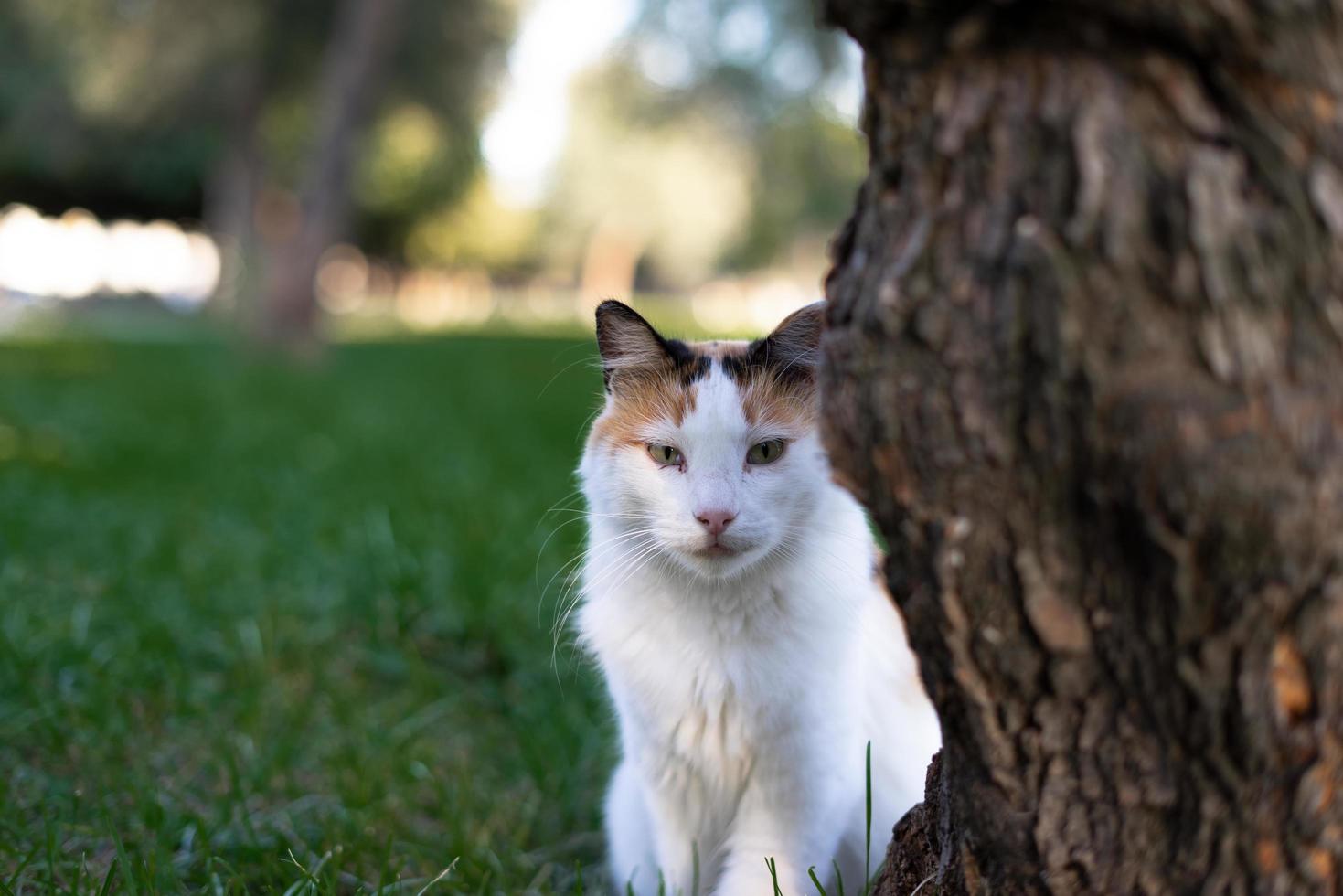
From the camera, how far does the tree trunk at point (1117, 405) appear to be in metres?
1.00

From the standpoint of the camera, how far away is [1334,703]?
108 cm

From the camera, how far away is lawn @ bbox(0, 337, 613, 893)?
84.4 inches

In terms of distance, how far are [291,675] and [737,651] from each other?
1.72 metres

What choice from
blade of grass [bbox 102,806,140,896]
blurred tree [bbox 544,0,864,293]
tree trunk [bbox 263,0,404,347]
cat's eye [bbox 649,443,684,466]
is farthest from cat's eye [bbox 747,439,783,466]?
tree trunk [bbox 263,0,404,347]

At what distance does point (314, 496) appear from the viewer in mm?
4906

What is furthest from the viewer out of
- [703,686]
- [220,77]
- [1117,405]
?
[220,77]

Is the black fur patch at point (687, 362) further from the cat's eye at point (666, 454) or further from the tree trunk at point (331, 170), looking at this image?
the tree trunk at point (331, 170)

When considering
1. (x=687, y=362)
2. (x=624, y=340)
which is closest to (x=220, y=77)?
(x=624, y=340)

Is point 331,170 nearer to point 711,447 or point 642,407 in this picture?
point 642,407

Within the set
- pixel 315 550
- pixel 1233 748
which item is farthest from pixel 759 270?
pixel 1233 748

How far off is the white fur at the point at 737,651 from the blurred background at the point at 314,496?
1.40 ft

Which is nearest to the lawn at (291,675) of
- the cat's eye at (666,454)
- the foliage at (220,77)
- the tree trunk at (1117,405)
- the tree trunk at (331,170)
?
the cat's eye at (666,454)

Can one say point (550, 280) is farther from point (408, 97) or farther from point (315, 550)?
point (315, 550)

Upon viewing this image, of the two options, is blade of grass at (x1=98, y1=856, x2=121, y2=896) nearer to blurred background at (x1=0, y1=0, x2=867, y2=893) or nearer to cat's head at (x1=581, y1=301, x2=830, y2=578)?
blurred background at (x1=0, y1=0, x2=867, y2=893)
